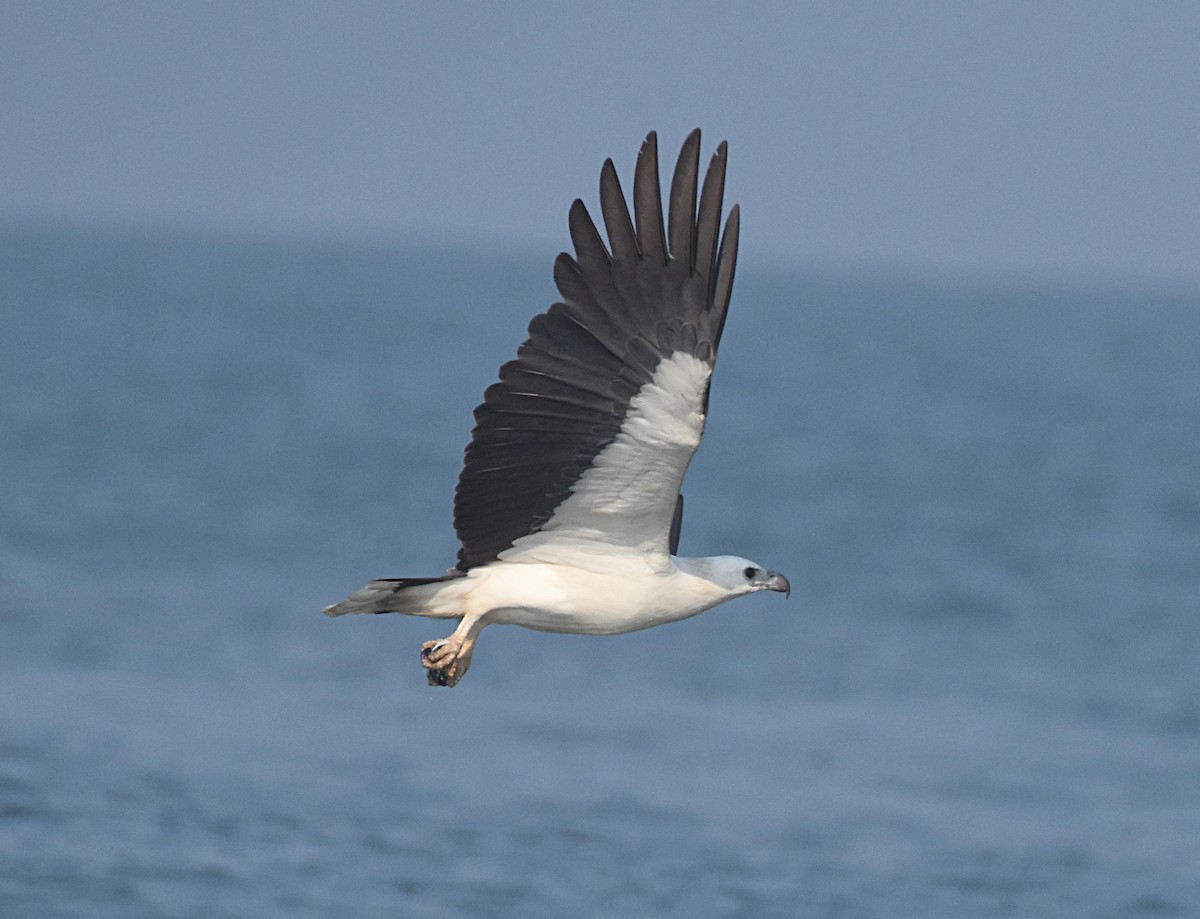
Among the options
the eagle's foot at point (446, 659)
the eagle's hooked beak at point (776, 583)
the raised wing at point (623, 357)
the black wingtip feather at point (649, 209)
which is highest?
the black wingtip feather at point (649, 209)

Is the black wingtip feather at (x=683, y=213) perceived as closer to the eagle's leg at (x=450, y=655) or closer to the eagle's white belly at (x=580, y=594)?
the eagle's white belly at (x=580, y=594)

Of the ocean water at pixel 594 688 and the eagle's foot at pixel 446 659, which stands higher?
the eagle's foot at pixel 446 659

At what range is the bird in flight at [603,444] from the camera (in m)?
10.3

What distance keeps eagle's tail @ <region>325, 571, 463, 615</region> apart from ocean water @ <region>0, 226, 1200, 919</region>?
864cm

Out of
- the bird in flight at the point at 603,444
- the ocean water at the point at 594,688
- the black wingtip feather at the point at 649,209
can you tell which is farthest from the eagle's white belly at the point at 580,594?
the ocean water at the point at 594,688

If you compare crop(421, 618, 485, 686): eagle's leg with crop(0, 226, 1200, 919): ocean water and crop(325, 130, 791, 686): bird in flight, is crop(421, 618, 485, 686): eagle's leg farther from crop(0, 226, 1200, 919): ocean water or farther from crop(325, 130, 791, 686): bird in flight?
crop(0, 226, 1200, 919): ocean water

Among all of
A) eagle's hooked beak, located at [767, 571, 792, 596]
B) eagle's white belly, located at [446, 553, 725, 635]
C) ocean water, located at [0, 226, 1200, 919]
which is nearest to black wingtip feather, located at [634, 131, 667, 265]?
eagle's white belly, located at [446, 553, 725, 635]

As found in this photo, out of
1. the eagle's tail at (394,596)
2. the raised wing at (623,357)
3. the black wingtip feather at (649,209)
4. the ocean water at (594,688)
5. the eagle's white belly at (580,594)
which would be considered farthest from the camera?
the ocean water at (594,688)

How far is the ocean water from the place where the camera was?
20719 mm

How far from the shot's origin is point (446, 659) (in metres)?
10.8

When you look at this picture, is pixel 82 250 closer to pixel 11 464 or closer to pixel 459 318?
pixel 459 318

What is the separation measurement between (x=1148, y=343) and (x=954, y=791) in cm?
7455

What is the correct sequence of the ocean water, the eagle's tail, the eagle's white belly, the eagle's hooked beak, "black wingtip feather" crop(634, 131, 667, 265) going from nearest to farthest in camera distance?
"black wingtip feather" crop(634, 131, 667, 265), the eagle's tail, the eagle's white belly, the eagle's hooked beak, the ocean water

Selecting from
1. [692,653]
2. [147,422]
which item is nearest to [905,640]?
[692,653]
